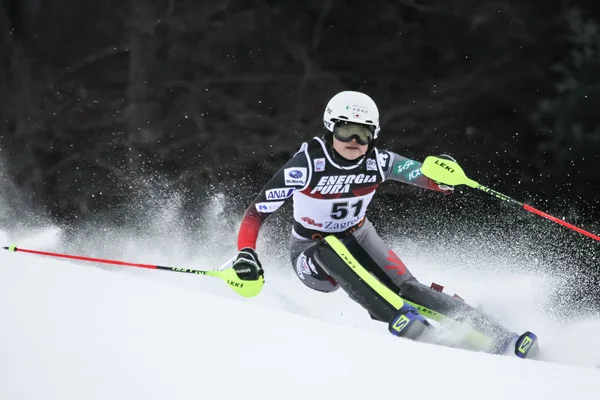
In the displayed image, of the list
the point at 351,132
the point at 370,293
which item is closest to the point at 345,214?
the point at 351,132

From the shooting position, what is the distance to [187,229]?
5.91 metres

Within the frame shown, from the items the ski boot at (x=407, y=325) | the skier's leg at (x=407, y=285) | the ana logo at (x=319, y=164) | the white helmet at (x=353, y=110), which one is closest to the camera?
the ski boot at (x=407, y=325)

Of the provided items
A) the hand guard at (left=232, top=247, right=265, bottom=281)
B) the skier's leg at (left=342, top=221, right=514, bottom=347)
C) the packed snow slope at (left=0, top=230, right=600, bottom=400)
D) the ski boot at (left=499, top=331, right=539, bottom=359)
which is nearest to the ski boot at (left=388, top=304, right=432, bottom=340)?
the skier's leg at (left=342, top=221, right=514, bottom=347)

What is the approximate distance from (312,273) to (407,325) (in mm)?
698

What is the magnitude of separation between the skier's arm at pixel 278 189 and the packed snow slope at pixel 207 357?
63cm

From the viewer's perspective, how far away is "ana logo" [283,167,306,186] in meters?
3.18

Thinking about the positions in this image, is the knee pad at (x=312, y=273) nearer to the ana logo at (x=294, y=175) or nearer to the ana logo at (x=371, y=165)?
the ana logo at (x=294, y=175)

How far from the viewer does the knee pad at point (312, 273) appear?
324 cm

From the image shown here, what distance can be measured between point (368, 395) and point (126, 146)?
4716mm

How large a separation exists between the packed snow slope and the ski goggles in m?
1.00

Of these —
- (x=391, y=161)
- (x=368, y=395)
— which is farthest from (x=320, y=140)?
(x=368, y=395)

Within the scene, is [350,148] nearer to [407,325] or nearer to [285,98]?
Result: [407,325]

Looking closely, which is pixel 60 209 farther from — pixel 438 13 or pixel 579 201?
pixel 579 201

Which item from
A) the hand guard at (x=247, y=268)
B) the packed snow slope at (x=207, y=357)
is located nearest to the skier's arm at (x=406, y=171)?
the hand guard at (x=247, y=268)
